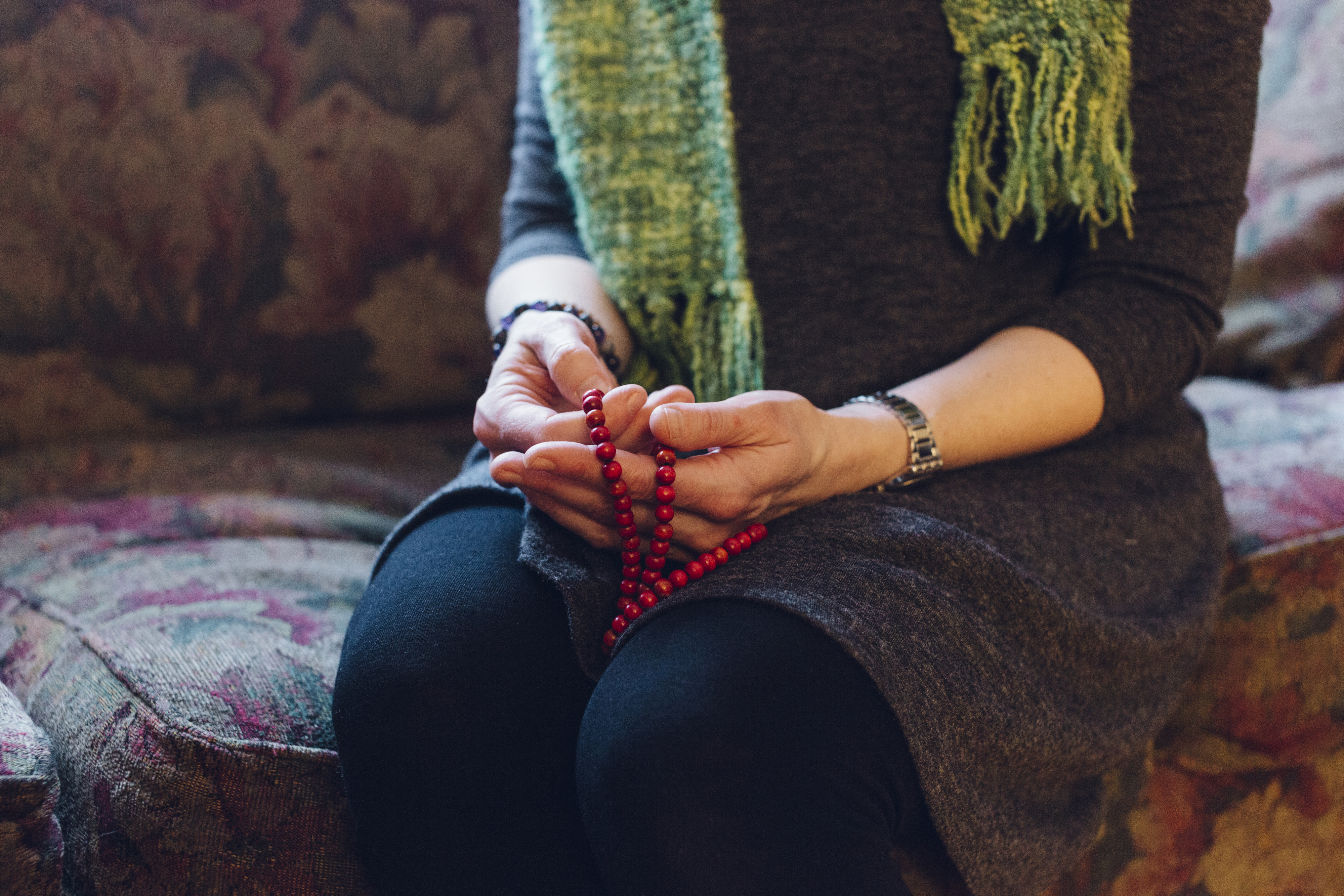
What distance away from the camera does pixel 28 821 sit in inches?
19.9

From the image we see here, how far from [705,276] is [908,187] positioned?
175 mm

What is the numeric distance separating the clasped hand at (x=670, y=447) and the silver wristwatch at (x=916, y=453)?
0.04 meters

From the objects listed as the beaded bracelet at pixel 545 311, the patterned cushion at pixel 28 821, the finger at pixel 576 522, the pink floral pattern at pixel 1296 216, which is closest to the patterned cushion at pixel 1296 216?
the pink floral pattern at pixel 1296 216

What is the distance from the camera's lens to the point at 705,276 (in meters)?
0.76

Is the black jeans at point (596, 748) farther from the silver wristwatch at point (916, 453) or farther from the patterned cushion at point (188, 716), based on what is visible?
the silver wristwatch at point (916, 453)

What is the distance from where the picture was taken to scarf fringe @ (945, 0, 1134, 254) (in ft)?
2.16

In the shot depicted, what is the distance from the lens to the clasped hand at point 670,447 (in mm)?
547

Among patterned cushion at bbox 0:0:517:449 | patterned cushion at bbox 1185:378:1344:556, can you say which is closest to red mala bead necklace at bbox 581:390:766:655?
patterned cushion at bbox 1185:378:1344:556

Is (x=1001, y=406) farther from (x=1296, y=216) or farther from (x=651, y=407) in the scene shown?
(x=1296, y=216)

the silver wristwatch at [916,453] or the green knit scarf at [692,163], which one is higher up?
the green knit scarf at [692,163]

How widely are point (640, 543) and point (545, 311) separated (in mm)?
238

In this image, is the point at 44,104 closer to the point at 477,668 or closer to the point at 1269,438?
the point at 477,668

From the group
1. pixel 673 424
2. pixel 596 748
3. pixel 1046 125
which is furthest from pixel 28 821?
pixel 1046 125

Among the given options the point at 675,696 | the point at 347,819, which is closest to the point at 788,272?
the point at 675,696
